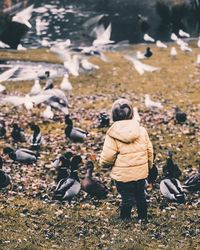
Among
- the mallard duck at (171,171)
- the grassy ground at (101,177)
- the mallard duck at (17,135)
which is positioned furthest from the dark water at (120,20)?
the mallard duck at (171,171)

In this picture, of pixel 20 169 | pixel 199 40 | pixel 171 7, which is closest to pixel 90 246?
pixel 20 169

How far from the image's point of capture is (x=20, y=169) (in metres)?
15.6

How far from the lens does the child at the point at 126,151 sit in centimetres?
1161

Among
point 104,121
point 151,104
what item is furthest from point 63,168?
point 151,104

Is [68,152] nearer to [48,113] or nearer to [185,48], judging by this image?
[48,113]

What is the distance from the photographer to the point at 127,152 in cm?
1162

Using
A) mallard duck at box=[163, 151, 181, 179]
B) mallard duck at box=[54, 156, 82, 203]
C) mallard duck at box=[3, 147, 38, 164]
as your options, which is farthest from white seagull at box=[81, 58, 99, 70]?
mallard duck at box=[54, 156, 82, 203]

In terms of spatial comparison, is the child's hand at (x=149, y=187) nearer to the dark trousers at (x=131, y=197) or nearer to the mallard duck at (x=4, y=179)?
the dark trousers at (x=131, y=197)

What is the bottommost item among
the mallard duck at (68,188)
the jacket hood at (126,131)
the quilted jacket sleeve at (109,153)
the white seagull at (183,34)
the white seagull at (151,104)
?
the white seagull at (183,34)

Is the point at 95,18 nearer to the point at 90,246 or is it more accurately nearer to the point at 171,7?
the point at 171,7

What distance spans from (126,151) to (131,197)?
1.00 m

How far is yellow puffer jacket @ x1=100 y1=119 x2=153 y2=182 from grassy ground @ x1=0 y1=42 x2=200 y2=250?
42.9 inches

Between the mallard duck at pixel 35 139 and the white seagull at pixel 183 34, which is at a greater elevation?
the mallard duck at pixel 35 139

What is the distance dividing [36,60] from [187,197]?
63.9ft
